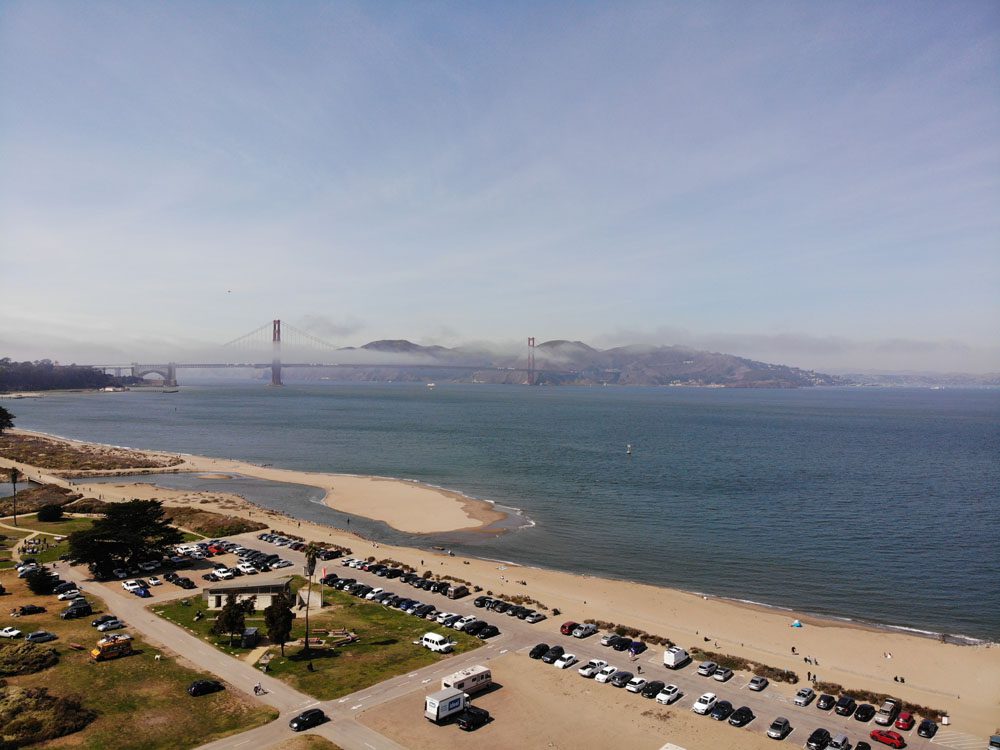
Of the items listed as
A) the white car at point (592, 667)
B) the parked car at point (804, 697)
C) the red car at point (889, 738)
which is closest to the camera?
the red car at point (889, 738)

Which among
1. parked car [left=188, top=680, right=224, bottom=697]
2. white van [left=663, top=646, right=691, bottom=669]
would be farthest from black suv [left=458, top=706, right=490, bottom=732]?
parked car [left=188, top=680, right=224, bottom=697]

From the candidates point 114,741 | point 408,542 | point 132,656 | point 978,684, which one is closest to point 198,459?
point 408,542

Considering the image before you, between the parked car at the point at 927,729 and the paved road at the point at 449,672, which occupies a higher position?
the paved road at the point at 449,672

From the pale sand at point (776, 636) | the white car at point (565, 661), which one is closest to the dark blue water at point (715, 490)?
the pale sand at point (776, 636)

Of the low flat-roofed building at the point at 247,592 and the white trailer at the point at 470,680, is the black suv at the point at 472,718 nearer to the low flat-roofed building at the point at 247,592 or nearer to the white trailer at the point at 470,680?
the white trailer at the point at 470,680

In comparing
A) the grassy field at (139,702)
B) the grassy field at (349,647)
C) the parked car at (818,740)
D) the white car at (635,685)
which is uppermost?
the grassy field at (139,702)

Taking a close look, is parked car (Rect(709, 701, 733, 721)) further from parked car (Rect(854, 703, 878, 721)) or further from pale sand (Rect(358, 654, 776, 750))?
parked car (Rect(854, 703, 878, 721))

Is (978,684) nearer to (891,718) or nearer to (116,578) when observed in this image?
(891,718)

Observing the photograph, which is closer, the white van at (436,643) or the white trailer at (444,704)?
the white trailer at (444,704)

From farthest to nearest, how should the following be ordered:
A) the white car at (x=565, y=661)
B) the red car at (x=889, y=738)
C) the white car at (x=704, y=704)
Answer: the white car at (x=565, y=661) < the white car at (x=704, y=704) < the red car at (x=889, y=738)
